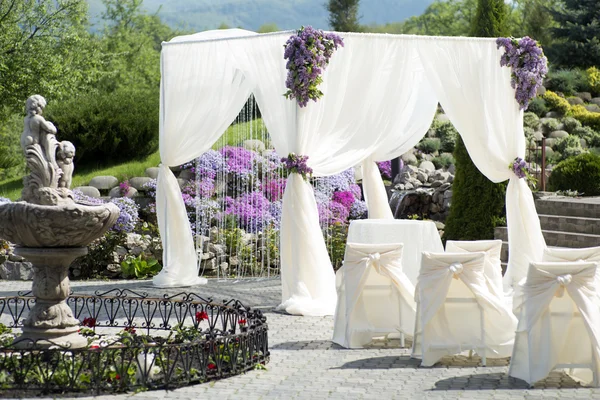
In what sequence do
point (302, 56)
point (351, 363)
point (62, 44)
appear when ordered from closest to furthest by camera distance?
point (351, 363) → point (302, 56) → point (62, 44)

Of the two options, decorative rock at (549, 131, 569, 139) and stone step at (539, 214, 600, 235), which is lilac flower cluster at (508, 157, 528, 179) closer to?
stone step at (539, 214, 600, 235)

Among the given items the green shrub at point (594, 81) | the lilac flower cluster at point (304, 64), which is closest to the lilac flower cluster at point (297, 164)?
the lilac flower cluster at point (304, 64)

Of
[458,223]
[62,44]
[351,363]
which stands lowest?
[351,363]

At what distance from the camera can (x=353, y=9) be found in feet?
115

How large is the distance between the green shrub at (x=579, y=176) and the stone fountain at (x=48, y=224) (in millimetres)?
8939

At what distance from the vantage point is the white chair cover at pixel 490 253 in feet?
23.7

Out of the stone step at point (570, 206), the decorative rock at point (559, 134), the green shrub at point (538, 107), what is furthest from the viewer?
the green shrub at point (538, 107)

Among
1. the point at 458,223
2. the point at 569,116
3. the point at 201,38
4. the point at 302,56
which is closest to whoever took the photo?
the point at 302,56

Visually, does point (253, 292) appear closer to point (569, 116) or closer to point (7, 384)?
point (7, 384)

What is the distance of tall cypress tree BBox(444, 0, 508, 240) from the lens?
12.1 metres

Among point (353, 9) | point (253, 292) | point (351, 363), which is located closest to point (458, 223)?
point (253, 292)

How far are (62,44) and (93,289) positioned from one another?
9.39 m

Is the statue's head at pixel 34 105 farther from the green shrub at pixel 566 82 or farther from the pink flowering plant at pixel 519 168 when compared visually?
the green shrub at pixel 566 82

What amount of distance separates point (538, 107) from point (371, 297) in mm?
13839
